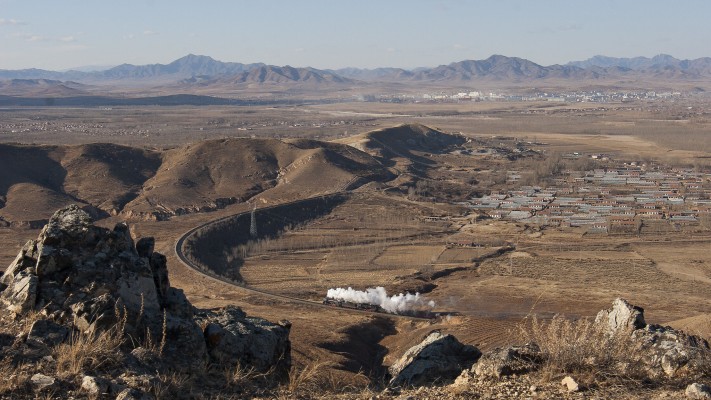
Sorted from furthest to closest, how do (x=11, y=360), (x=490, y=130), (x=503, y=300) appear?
(x=490, y=130) < (x=503, y=300) < (x=11, y=360)

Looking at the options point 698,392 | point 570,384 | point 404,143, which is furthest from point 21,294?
point 404,143

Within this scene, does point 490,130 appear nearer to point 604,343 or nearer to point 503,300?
point 503,300

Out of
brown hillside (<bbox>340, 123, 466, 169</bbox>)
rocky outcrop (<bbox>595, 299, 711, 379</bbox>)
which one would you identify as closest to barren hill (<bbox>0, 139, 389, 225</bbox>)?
brown hillside (<bbox>340, 123, 466, 169</bbox>)

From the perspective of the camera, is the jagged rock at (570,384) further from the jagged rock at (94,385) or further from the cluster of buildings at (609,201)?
the cluster of buildings at (609,201)

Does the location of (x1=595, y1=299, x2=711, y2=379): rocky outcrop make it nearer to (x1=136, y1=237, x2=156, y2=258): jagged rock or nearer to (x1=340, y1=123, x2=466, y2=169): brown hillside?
(x1=136, y1=237, x2=156, y2=258): jagged rock

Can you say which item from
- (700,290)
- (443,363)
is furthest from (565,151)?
(443,363)

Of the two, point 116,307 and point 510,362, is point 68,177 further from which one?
point 510,362
